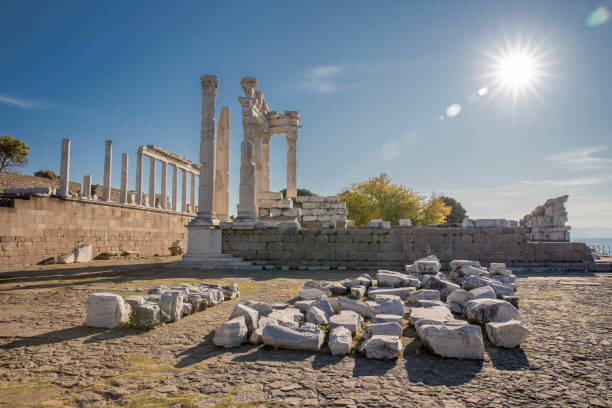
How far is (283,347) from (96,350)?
1.93m

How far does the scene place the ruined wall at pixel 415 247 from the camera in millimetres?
12555

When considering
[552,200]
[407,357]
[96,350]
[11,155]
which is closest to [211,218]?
[96,350]

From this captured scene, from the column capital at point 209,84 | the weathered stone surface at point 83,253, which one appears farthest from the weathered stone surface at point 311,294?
the weathered stone surface at point 83,253

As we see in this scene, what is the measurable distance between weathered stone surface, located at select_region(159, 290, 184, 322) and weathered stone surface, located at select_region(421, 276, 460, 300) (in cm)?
440

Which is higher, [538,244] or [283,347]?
[538,244]

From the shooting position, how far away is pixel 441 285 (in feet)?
21.4

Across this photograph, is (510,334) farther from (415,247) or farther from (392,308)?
(415,247)

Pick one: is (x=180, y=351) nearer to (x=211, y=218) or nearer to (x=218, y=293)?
(x=218, y=293)

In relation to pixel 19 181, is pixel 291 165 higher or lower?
higher

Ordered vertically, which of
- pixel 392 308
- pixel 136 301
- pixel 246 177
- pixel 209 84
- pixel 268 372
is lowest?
pixel 268 372

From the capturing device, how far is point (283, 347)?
12.2ft

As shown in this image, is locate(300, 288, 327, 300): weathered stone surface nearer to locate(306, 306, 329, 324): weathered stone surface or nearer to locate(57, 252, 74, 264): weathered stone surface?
locate(306, 306, 329, 324): weathered stone surface

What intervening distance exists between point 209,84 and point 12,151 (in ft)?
93.4

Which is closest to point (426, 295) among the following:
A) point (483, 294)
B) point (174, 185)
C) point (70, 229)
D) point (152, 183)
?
point (483, 294)
